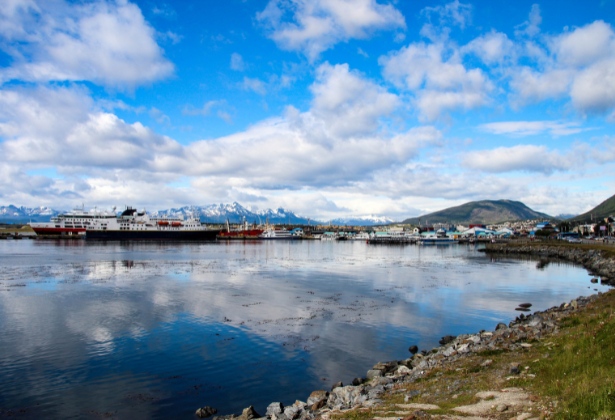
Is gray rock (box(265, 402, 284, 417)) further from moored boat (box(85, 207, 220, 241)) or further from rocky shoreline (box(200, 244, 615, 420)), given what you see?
moored boat (box(85, 207, 220, 241))

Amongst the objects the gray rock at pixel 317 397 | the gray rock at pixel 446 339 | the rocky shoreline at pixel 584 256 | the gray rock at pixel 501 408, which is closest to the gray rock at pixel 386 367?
the gray rock at pixel 317 397

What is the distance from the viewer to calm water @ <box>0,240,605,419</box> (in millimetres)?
15508

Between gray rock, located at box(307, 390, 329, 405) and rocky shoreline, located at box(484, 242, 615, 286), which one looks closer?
gray rock, located at box(307, 390, 329, 405)

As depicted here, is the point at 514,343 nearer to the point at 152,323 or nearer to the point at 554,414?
the point at 554,414

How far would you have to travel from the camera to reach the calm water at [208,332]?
→ 50.9 feet

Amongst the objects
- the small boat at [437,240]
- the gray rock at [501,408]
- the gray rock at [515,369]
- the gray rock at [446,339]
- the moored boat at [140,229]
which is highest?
the moored boat at [140,229]

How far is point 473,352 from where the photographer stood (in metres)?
17.0

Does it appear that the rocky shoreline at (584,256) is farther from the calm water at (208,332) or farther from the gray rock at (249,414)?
the gray rock at (249,414)

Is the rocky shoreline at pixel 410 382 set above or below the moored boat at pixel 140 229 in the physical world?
below

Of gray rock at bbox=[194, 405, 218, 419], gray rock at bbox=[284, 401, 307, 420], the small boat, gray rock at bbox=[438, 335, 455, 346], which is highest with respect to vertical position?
gray rock at bbox=[284, 401, 307, 420]

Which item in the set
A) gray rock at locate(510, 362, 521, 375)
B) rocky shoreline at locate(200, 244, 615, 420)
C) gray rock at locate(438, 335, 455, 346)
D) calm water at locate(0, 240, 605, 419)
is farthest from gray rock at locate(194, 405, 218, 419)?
gray rock at locate(438, 335, 455, 346)

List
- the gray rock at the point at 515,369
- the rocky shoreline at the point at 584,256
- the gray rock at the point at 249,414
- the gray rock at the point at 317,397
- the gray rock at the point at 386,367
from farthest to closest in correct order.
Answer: the rocky shoreline at the point at 584,256
the gray rock at the point at 386,367
the gray rock at the point at 317,397
the gray rock at the point at 249,414
the gray rock at the point at 515,369

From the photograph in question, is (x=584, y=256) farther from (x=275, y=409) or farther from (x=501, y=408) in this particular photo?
(x=275, y=409)

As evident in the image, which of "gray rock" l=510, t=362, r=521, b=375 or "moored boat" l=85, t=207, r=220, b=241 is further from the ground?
"moored boat" l=85, t=207, r=220, b=241
